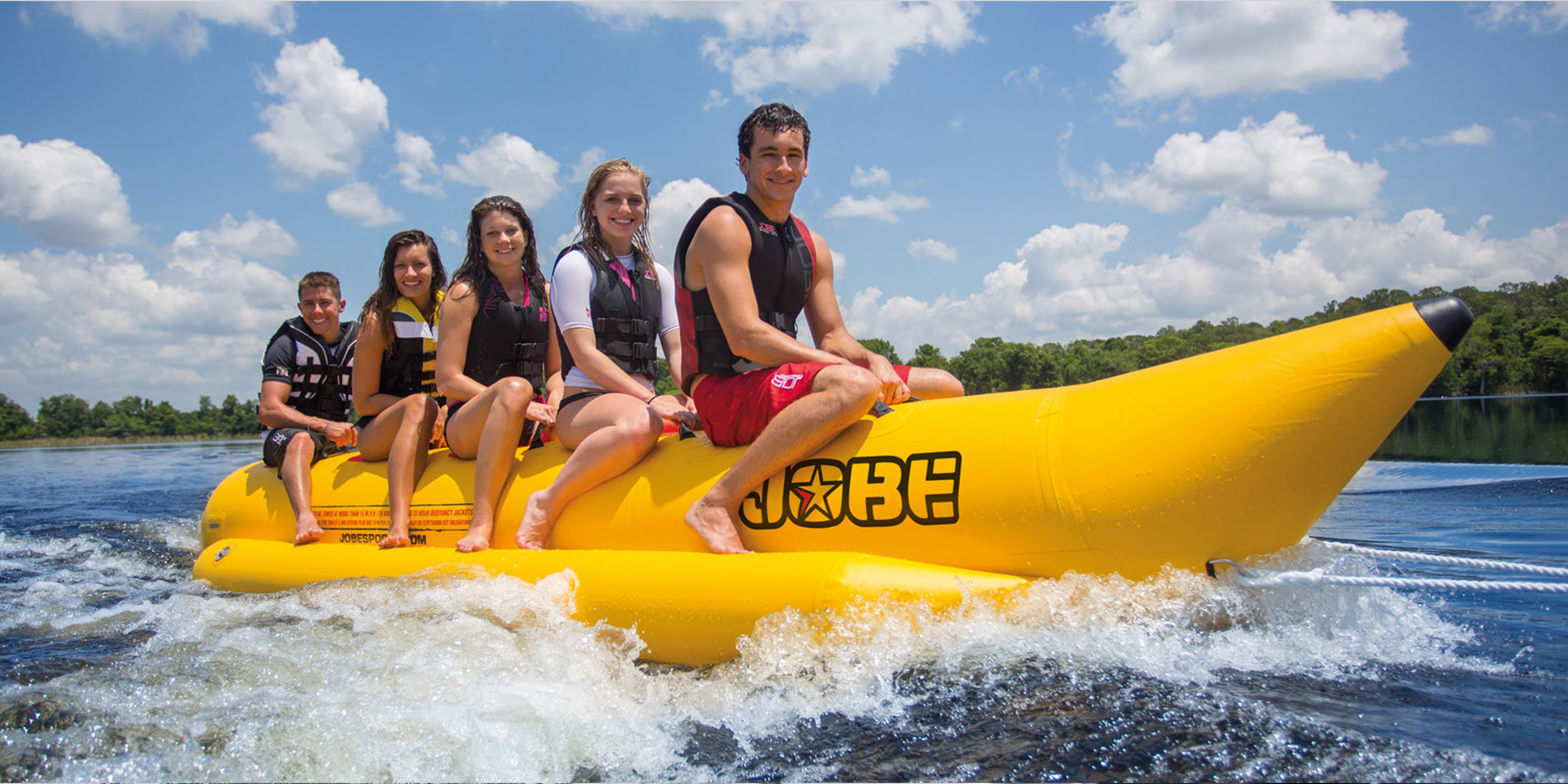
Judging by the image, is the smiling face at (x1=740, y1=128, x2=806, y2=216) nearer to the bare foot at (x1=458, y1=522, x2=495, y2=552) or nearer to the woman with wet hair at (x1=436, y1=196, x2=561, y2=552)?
the woman with wet hair at (x1=436, y1=196, x2=561, y2=552)

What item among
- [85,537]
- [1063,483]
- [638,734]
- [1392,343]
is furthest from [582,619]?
[85,537]

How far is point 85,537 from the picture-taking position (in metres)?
6.19

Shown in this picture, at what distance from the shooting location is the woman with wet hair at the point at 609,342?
3143 millimetres

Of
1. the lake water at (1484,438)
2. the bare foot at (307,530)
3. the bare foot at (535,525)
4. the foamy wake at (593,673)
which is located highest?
the lake water at (1484,438)

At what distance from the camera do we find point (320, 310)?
189 inches

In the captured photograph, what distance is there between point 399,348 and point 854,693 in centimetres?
305

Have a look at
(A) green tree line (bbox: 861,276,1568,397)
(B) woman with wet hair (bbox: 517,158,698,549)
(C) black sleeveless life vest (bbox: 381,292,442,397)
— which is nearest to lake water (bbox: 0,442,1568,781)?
(B) woman with wet hair (bbox: 517,158,698,549)

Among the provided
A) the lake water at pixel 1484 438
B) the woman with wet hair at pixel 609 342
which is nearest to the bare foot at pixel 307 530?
the woman with wet hair at pixel 609 342

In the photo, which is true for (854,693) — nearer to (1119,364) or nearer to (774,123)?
(774,123)

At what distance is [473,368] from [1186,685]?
3.06 meters

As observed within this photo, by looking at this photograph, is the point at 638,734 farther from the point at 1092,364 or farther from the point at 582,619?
the point at 1092,364

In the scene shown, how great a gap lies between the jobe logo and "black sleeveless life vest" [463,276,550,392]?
1.62m

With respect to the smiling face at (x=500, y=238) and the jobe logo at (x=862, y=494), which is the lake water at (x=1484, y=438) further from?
the smiling face at (x=500, y=238)

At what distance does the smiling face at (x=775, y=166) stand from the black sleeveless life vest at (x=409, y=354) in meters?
2.02
